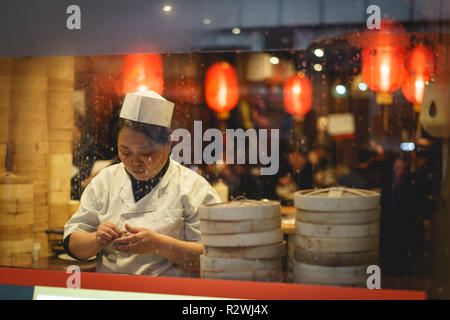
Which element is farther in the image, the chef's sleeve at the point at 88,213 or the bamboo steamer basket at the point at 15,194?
the bamboo steamer basket at the point at 15,194

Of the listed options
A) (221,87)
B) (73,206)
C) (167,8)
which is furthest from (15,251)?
(167,8)

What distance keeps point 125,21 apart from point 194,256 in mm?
1303

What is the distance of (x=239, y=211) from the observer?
6.35 feet

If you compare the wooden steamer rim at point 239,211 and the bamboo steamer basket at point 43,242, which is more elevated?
the wooden steamer rim at point 239,211

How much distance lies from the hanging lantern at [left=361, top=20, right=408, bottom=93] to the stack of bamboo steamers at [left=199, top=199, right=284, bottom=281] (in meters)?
0.79

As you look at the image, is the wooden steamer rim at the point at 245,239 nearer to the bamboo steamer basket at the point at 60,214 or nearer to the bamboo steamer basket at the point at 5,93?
the bamboo steamer basket at the point at 60,214

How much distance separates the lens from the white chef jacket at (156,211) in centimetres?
223

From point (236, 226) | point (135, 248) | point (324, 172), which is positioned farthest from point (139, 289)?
point (324, 172)

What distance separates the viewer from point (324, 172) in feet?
7.01

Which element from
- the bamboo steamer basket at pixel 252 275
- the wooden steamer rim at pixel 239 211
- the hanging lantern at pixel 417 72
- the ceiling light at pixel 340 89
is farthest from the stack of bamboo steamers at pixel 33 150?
Result: the hanging lantern at pixel 417 72

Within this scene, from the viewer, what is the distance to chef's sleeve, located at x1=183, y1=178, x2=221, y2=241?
7.29ft

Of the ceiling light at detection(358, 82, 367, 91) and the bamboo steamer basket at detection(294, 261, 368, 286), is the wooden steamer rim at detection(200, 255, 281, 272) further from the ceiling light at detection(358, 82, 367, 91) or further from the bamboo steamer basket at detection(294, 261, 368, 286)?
the ceiling light at detection(358, 82, 367, 91)
